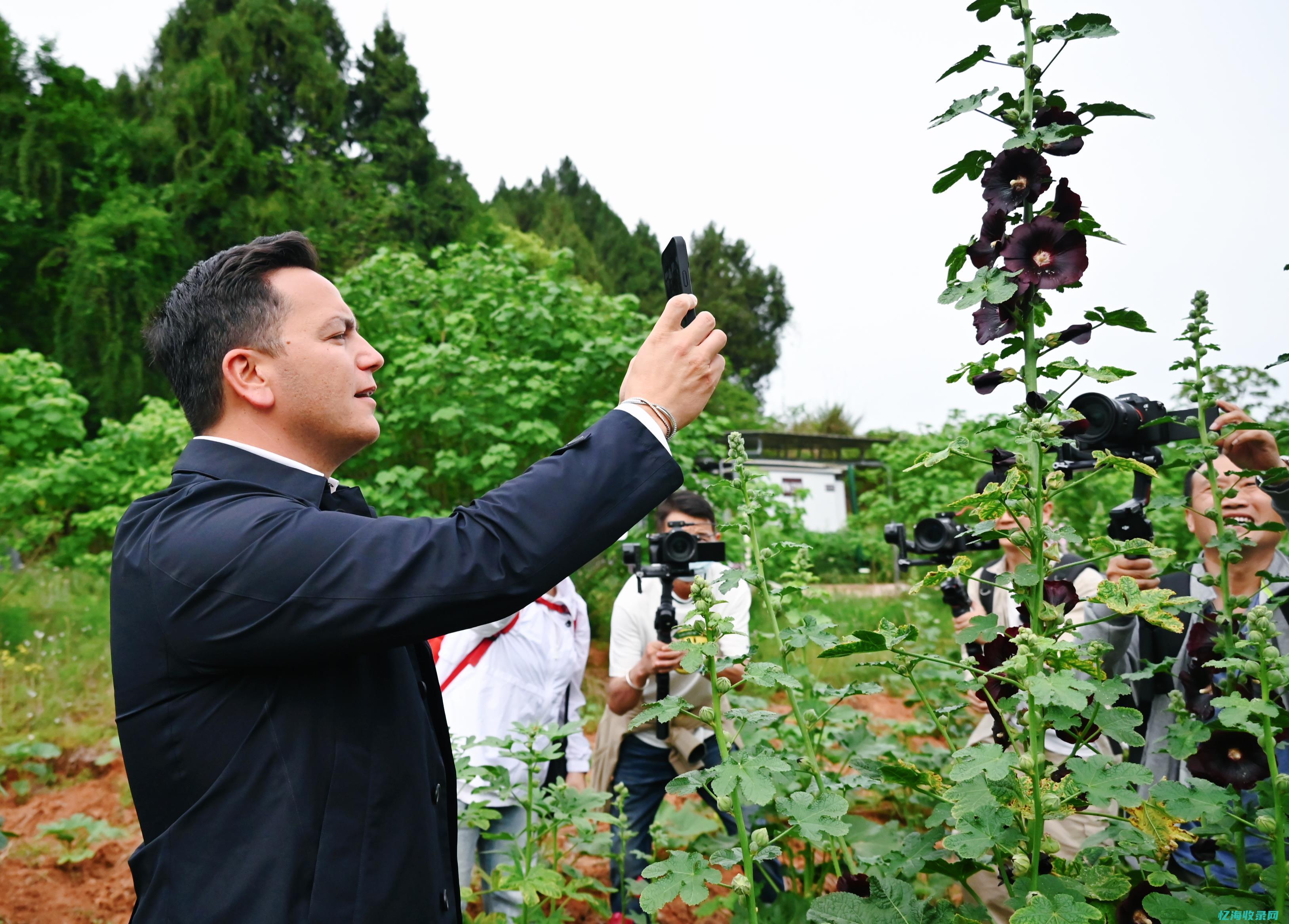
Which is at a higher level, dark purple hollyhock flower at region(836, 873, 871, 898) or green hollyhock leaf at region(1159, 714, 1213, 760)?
green hollyhock leaf at region(1159, 714, 1213, 760)

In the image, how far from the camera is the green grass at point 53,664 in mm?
5754

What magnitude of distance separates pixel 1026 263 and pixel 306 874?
138 centimetres

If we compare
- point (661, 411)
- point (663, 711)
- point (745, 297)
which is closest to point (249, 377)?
point (661, 411)

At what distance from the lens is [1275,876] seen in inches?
51.4

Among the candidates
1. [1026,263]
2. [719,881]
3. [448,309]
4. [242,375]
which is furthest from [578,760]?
[448,309]

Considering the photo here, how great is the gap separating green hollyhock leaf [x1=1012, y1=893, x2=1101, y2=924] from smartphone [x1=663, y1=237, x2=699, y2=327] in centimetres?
94

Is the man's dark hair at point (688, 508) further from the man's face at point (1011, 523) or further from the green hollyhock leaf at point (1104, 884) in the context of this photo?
the green hollyhock leaf at point (1104, 884)

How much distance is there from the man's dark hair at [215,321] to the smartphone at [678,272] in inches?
Answer: 26.1

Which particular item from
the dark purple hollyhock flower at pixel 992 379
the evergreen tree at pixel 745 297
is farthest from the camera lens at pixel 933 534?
the evergreen tree at pixel 745 297

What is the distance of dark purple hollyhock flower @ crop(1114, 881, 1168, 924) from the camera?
1534 mm

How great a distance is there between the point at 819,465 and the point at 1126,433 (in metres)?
23.1

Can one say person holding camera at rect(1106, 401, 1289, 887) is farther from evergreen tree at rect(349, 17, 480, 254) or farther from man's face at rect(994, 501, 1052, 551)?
evergreen tree at rect(349, 17, 480, 254)

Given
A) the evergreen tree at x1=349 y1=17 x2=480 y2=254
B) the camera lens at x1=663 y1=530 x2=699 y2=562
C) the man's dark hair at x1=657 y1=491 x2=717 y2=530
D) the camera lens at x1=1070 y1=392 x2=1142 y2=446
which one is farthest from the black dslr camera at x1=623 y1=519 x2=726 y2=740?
the evergreen tree at x1=349 y1=17 x2=480 y2=254

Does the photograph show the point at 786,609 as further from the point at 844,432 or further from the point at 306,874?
the point at 844,432
